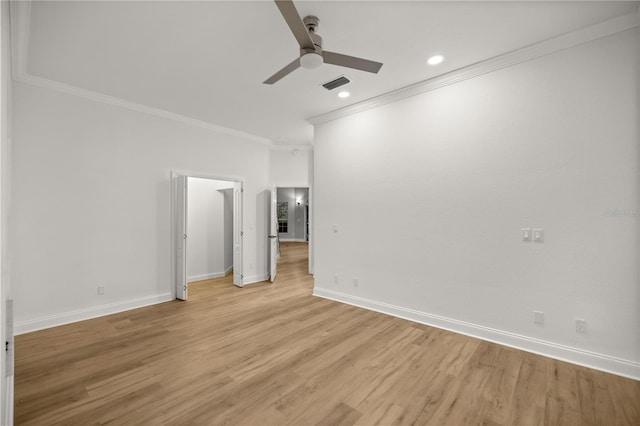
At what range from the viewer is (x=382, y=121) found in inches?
166

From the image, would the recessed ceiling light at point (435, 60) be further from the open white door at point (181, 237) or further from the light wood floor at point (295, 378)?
the open white door at point (181, 237)

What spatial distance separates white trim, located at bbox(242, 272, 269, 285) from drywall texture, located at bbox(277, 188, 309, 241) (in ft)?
25.5

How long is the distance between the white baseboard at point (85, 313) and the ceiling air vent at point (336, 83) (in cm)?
401

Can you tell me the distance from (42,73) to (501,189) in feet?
17.9

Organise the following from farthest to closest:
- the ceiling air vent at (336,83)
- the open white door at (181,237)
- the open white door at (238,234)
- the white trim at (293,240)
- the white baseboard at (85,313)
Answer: the white trim at (293,240)
the open white door at (238,234)
the open white door at (181,237)
the ceiling air vent at (336,83)
the white baseboard at (85,313)

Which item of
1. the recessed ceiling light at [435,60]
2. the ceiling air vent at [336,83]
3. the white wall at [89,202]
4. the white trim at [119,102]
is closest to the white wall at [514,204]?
the recessed ceiling light at [435,60]

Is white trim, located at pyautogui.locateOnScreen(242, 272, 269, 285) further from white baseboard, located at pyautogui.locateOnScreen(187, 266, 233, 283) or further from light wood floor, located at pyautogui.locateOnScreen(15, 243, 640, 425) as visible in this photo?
light wood floor, located at pyautogui.locateOnScreen(15, 243, 640, 425)

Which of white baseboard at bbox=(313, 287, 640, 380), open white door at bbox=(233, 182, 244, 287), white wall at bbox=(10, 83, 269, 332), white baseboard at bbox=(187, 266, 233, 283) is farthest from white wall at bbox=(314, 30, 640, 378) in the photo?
white baseboard at bbox=(187, 266, 233, 283)

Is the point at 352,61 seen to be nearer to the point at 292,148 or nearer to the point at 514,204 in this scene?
the point at 514,204

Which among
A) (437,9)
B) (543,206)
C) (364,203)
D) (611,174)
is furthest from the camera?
(364,203)

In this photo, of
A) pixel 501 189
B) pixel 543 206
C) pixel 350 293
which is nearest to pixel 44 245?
pixel 350 293

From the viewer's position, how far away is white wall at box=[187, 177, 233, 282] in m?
6.34

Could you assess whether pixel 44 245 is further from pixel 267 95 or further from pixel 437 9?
pixel 437 9

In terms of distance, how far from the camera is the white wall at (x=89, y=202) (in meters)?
3.54
